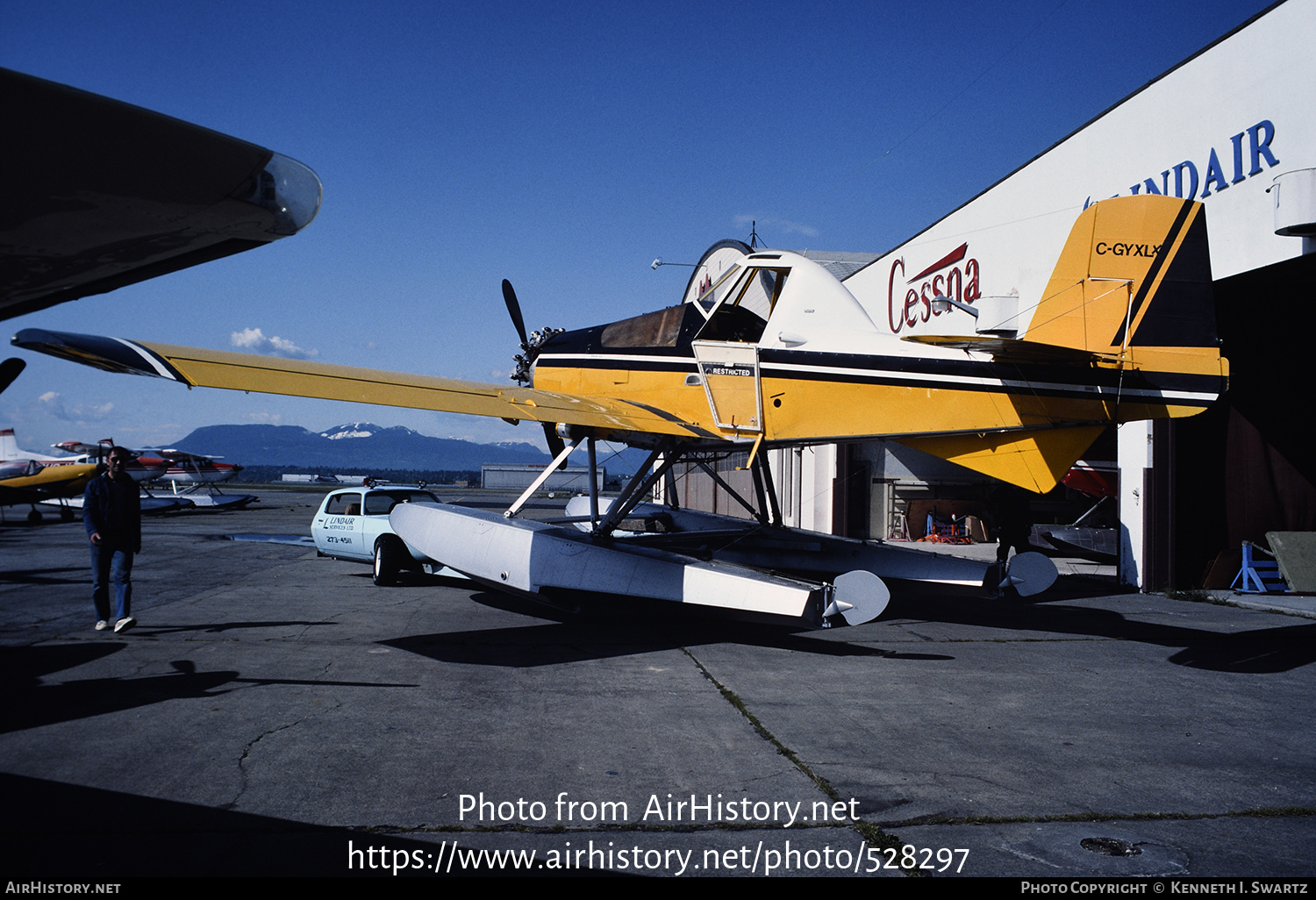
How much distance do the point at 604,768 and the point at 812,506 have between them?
16.3 meters

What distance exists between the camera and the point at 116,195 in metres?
1.61

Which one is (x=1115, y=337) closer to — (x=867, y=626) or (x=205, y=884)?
(x=867, y=626)

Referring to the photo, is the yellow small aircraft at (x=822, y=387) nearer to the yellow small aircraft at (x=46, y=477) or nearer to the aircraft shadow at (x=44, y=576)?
the aircraft shadow at (x=44, y=576)

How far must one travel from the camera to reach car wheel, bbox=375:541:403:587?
10656 millimetres

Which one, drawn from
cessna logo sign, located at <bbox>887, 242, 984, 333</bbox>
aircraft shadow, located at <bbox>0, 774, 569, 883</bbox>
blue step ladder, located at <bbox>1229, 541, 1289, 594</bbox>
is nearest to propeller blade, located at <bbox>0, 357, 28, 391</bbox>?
aircraft shadow, located at <bbox>0, 774, 569, 883</bbox>

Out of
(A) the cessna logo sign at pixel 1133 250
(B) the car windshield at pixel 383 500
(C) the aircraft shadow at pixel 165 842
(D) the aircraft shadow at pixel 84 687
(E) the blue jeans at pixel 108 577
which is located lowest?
(D) the aircraft shadow at pixel 84 687

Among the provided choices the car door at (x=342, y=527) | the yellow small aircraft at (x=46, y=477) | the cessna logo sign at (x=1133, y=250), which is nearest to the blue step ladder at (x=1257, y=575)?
the cessna logo sign at (x=1133, y=250)

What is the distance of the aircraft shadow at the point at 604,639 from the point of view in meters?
6.43

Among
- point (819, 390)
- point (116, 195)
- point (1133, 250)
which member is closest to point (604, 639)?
point (819, 390)

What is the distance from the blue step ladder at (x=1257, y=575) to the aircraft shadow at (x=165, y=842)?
12000 millimetres

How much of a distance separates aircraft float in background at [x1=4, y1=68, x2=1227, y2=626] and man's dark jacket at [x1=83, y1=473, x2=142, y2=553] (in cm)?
178

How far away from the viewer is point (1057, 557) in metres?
15.9

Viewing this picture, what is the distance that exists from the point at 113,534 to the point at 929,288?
1573cm

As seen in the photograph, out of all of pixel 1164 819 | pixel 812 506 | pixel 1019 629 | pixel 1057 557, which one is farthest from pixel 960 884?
pixel 812 506
